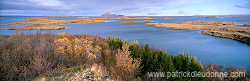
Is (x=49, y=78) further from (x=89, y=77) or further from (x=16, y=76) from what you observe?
(x=89, y=77)

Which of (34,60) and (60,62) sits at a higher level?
(34,60)

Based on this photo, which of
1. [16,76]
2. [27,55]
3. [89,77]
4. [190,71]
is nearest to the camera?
[16,76]

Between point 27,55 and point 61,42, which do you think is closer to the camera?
point 27,55

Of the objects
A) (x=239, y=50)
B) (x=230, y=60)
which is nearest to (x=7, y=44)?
(x=230, y=60)

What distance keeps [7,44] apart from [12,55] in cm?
439

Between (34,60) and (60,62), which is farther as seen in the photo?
(60,62)

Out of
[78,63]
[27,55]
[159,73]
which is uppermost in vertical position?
[27,55]

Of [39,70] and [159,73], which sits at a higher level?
[39,70]

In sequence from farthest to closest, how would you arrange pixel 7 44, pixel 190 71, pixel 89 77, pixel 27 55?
pixel 190 71
pixel 7 44
pixel 27 55
pixel 89 77

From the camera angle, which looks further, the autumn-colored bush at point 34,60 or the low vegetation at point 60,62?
the low vegetation at point 60,62

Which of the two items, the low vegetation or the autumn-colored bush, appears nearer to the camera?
the autumn-colored bush

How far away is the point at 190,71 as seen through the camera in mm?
17266

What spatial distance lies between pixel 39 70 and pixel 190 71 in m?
16.4

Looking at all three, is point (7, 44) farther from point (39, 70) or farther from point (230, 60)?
point (230, 60)
